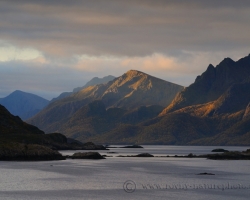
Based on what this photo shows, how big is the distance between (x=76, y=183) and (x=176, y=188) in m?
22.8

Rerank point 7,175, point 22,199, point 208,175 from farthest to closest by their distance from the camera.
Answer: point 208,175
point 7,175
point 22,199

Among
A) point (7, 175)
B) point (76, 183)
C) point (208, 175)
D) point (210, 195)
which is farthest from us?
point (208, 175)

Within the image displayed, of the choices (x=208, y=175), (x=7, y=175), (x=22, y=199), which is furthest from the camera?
(x=208, y=175)

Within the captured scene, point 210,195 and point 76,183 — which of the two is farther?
point 76,183

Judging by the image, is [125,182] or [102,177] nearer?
[125,182]

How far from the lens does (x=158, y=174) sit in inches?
6255

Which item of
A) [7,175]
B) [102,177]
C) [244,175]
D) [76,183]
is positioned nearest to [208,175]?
[244,175]

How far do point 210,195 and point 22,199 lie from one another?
33.4 m

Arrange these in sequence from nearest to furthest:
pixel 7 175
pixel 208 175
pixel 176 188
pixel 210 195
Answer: pixel 210 195
pixel 176 188
pixel 7 175
pixel 208 175

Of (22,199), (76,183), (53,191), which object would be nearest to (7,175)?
(76,183)

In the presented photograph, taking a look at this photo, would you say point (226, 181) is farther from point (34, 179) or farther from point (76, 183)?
point (34, 179)

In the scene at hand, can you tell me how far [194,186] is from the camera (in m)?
123

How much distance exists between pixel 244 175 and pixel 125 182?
3715 cm

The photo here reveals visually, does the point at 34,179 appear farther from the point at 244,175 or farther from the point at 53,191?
the point at 244,175
